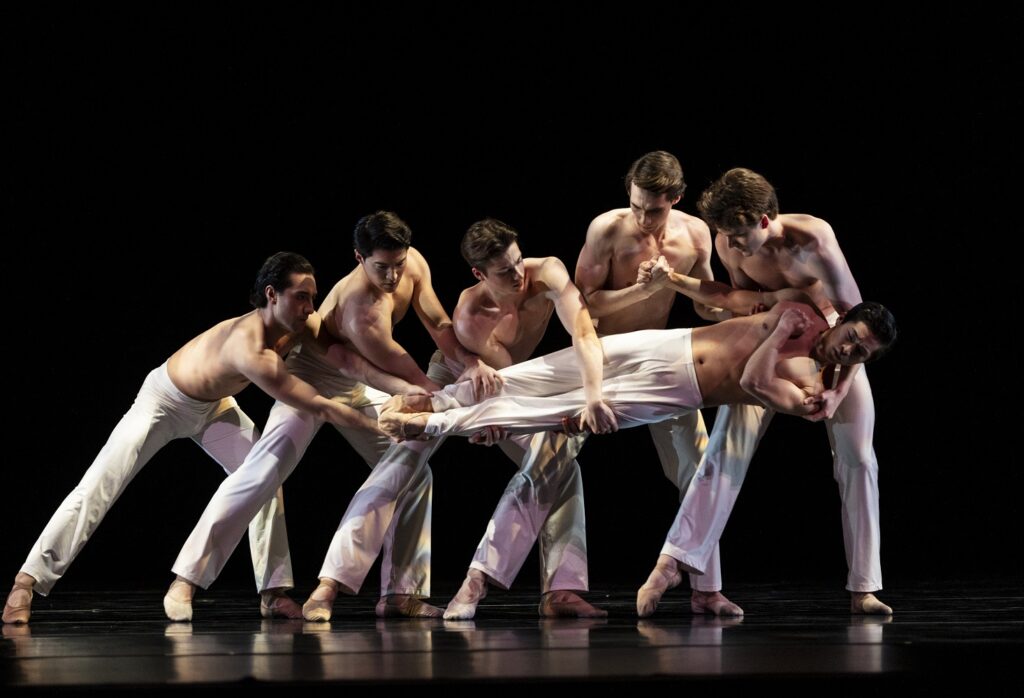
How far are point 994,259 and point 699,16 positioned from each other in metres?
1.85

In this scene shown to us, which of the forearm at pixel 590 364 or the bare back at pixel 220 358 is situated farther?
the bare back at pixel 220 358

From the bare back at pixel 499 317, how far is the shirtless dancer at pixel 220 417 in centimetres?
42

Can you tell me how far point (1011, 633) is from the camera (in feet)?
9.91

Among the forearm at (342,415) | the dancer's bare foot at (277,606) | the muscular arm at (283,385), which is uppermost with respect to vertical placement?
the muscular arm at (283,385)

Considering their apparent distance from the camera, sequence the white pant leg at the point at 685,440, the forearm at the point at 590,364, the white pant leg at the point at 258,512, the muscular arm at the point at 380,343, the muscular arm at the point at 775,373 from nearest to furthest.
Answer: the muscular arm at the point at 775,373, the forearm at the point at 590,364, the muscular arm at the point at 380,343, the white pant leg at the point at 258,512, the white pant leg at the point at 685,440

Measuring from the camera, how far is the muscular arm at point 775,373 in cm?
360

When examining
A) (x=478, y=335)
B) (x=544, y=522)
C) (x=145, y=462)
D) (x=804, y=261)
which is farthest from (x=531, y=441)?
(x=145, y=462)

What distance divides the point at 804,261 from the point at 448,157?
2705 mm

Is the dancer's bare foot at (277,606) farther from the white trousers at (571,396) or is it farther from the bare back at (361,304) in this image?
the bare back at (361,304)

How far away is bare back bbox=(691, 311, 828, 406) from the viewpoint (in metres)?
3.68

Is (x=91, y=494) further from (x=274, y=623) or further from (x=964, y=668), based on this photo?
(x=964, y=668)

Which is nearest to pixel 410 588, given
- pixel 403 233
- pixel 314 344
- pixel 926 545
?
pixel 314 344

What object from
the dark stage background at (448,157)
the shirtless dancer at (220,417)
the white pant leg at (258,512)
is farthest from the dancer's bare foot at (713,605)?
the dark stage background at (448,157)

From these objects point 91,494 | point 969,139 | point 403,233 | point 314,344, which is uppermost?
point 969,139
